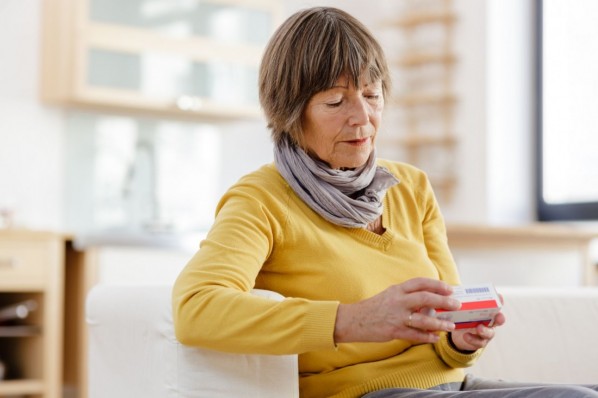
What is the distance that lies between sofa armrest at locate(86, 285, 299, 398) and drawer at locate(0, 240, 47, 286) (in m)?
2.02

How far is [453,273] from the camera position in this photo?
5.50 ft

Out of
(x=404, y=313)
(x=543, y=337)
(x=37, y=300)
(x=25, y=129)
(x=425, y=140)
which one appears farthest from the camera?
(x=425, y=140)

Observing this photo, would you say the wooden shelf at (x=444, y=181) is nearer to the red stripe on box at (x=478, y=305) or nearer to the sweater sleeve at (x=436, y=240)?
the sweater sleeve at (x=436, y=240)

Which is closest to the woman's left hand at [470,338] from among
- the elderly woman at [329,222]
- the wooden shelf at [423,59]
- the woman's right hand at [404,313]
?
the elderly woman at [329,222]

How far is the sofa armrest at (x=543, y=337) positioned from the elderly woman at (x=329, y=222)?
341 mm

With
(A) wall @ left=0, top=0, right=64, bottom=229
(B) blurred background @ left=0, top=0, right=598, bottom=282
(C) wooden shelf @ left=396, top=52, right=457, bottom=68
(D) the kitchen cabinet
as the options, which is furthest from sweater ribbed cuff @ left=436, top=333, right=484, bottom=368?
(C) wooden shelf @ left=396, top=52, right=457, bottom=68

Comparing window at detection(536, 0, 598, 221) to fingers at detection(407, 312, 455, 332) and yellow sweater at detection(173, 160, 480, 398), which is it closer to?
yellow sweater at detection(173, 160, 480, 398)

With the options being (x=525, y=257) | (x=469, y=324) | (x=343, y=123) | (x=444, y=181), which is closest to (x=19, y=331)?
(x=525, y=257)

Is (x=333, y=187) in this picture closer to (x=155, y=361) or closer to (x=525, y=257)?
(x=155, y=361)

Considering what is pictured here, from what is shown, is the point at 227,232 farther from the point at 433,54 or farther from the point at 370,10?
the point at 370,10

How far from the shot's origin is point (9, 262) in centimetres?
356

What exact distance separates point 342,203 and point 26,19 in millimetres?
2997

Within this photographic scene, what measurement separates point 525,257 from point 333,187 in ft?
7.88

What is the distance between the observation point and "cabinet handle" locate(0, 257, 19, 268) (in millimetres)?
3541
